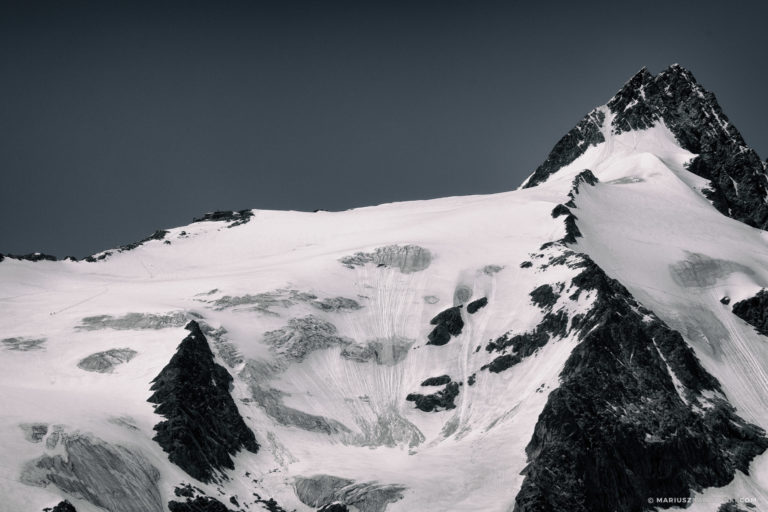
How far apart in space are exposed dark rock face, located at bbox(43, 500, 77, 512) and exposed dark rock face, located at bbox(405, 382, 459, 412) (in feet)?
205

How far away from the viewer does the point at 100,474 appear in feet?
364

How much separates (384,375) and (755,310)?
78.2 metres

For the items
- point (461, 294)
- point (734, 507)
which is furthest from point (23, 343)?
point (734, 507)

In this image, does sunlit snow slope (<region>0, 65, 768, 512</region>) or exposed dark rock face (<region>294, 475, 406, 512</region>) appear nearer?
sunlit snow slope (<region>0, 65, 768, 512</region>)

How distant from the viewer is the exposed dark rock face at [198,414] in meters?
124

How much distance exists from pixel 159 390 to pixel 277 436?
18.3m

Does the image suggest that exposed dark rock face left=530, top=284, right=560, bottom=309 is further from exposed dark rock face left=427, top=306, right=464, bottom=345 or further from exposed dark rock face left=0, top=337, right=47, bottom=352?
exposed dark rock face left=0, top=337, right=47, bottom=352

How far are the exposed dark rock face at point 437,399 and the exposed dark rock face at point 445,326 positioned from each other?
12.7 m

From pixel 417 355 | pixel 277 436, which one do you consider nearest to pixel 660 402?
pixel 417 355

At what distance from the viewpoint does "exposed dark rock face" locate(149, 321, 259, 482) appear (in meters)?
124

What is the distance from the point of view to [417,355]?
164375 mm

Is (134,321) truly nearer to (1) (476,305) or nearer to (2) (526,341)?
(1) (476,305)

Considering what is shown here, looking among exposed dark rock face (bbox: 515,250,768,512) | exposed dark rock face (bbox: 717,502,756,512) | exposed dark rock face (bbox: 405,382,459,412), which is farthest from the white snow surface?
exposed dark rock face (bbox: 515,250,768,512)

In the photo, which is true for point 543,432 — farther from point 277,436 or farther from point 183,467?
point 183,467
